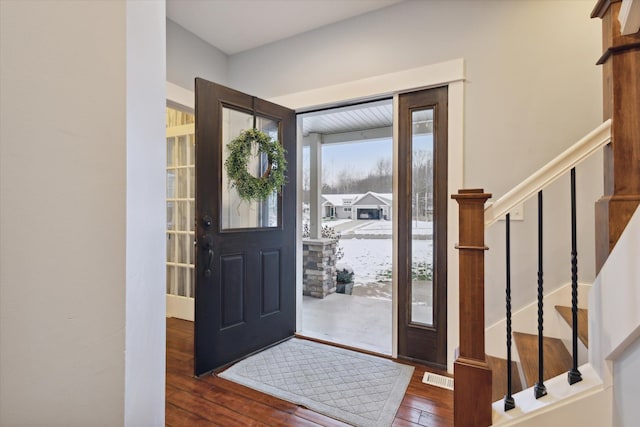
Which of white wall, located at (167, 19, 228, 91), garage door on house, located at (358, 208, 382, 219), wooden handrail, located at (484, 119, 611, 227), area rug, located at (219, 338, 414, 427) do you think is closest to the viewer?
wooden handrail, located at (484, 119, 611, 227)

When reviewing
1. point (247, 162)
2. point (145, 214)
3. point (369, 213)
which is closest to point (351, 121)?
point (369, 213)

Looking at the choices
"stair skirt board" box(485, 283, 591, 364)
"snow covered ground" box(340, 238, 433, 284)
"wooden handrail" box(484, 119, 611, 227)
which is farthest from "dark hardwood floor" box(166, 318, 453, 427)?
"snow covered ground" box(340, 238, 433, 284)

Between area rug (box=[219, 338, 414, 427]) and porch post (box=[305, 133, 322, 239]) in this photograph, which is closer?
area rug (box=[219, 338, 414, 427])

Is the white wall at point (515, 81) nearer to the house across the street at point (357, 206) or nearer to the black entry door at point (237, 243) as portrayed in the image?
the black entry door at point (237, 243)

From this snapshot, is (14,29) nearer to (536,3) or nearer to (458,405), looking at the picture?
(458,405)

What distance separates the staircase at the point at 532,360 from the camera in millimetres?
1520

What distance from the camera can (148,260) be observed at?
622mm

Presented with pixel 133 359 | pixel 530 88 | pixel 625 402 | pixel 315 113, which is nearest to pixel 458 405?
pixel 625 402

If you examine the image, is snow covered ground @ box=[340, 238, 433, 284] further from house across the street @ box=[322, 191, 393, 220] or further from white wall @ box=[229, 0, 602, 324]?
white wall @ box=[229, 0, 602, 324]

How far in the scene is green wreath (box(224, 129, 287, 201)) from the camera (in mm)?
2320

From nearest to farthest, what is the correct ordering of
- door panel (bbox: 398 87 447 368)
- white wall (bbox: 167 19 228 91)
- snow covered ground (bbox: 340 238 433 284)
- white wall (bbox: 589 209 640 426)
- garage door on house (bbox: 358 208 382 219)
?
white wall (bbox: 589 209 640 426), door panel (bbox: 398 87 447 368), white wall (bbox: 167 19 228 91), snow covered ground (bbox: 340 238 433 284), garage door on house (bbox: 358 208 382 219)

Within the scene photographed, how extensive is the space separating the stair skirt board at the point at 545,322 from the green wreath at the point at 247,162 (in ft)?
6.17

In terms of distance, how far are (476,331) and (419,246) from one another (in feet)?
3.28

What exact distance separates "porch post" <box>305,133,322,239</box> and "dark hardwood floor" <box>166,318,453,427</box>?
121 inches
